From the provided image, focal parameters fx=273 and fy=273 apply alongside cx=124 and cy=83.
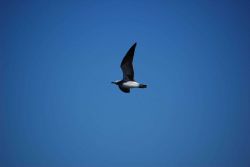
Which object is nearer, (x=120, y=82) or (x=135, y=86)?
(x=135, y=86)

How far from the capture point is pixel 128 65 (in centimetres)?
2656

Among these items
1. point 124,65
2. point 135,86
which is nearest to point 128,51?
point 124,65

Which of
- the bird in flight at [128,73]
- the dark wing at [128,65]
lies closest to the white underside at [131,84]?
the bird in flight at [128,73]

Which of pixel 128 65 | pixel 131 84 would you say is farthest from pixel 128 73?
pixel 131 84

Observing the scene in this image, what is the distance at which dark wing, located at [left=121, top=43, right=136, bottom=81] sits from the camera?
85.4ft

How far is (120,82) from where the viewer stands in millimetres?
27484

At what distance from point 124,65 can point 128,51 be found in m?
1.61

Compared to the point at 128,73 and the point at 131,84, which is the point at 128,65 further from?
the point at 131,84

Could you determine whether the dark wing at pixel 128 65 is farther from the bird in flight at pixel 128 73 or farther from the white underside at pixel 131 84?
the white underside at pixel 131 84

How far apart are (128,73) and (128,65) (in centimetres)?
80

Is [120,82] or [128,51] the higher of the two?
[128,51]

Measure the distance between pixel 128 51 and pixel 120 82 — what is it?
3421 millimetres

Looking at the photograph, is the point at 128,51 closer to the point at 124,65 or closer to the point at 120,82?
the point at 124,65

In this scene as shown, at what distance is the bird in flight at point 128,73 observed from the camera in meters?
25.9
